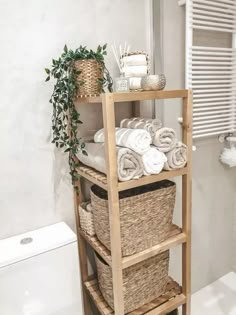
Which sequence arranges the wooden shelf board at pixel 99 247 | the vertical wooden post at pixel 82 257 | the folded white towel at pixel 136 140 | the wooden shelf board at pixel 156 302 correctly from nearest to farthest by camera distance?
the folded white towel at pixel 136 140 → the wooden shelf board at pixel 99 247 → the wooden shelf board at pixel 156 302 → the vertical wooden post at pixel 82 257

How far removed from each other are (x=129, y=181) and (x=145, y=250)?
345 mm

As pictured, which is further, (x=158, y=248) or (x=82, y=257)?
(x=82, y=257)

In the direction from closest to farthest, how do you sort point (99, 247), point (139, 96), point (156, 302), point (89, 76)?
1. point (139, 96)
2. point (89, 76)
3. point (99, 247)
4. point (156, 302)

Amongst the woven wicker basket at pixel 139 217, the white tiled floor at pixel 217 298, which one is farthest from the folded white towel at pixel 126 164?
the white tiled floor at pixel 217 298

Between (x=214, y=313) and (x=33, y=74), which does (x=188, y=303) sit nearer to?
(x=214, y=313)

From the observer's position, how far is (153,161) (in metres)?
1.05

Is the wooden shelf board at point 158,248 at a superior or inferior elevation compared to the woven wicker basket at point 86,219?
inferior

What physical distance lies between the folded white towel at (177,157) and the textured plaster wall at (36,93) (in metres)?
0.45

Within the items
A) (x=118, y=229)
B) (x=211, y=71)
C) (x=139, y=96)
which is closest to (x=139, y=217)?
(x=118, y=229)

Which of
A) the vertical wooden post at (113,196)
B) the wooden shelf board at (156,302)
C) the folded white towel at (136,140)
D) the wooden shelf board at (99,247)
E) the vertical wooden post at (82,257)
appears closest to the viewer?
the vertical wooden post at (113,196)

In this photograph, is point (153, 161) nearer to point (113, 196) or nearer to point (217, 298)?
point (113, 196)

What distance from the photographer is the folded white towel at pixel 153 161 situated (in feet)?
3.42

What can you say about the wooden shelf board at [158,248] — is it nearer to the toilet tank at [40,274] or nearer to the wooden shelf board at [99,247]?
the wooden shelf board at [99,247]

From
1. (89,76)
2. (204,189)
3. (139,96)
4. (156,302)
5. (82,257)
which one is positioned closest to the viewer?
(139,96)
